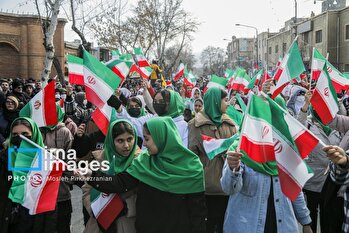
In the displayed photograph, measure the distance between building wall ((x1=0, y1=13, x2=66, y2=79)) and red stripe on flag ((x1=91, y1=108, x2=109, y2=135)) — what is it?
84.8 feet

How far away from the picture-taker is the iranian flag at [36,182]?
10.3ft

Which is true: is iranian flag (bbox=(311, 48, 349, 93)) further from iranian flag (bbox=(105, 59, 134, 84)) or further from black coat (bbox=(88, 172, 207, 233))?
black coat (bbox=(88, 172, 207, 233))

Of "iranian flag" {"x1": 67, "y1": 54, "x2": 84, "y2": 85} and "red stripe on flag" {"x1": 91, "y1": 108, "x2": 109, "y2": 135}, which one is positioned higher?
"iranian flag" {"x1": 67, "y1": 54, "x2": 84, "y2": 85}

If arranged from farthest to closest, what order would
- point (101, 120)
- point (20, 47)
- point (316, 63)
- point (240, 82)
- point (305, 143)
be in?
point (20, 47)
point (240, 82)
point (316, 63)
point (101, 120)
point (305, 143)

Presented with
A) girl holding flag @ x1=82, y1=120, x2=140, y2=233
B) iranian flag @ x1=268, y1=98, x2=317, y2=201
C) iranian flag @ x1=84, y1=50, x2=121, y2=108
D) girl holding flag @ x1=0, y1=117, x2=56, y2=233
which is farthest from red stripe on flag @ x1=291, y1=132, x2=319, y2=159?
iranian flag @ x1=84, y1=50, x2=121, y2=108

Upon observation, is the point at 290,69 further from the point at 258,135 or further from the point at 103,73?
the point at 258,135

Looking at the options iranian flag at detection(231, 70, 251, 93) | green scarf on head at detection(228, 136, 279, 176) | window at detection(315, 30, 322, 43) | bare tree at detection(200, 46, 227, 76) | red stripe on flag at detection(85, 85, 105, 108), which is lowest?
green scarf on head at detection(228, 136, 279, 176)

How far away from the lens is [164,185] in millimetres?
2977

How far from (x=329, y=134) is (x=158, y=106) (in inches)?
80.6

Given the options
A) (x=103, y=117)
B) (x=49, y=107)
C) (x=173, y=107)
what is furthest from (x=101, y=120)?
(x=173, y=107)

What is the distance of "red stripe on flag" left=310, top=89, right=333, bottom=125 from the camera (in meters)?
4.55

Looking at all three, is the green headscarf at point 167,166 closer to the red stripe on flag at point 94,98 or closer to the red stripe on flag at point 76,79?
the red stripe on flag at point 94,98

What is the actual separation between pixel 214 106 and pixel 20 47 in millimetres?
27601

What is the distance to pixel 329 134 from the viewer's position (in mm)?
4840
